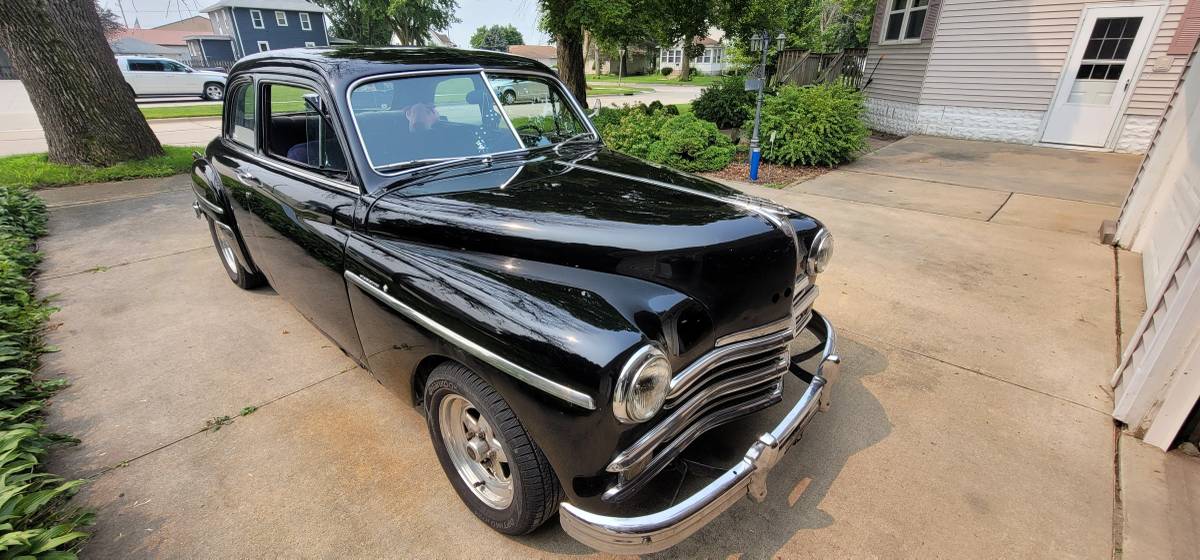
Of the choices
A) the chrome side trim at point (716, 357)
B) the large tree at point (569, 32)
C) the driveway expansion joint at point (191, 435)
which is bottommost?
the driveway expansion joint at point (191, 435)

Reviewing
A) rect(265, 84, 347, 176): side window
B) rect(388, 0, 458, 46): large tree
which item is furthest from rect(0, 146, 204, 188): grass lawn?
rect(388, 0, 458, 46): large tree

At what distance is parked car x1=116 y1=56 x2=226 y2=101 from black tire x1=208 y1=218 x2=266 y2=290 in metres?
20.4

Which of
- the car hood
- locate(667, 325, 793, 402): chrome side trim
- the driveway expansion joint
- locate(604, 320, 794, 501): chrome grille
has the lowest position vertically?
the driveway expansion joint

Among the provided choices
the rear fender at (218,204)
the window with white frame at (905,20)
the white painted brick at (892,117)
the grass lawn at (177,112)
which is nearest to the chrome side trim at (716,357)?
the rear fender at (218,204)

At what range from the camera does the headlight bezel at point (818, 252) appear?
8.20 ft

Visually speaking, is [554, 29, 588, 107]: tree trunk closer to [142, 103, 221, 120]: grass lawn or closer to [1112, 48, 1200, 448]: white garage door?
[1112, 48, 1200, 448]: white garage door

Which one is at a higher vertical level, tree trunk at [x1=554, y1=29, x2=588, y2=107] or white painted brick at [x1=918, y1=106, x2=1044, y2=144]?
tree trunk at [x1=554, y1=29, x2=588, y2=107]

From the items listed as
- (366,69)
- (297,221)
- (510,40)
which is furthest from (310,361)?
(510,40)

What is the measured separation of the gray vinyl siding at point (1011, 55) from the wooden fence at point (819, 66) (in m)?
2.85

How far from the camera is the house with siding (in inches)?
346

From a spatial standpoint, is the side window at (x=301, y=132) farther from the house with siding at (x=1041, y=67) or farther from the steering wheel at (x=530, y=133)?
the house with siding at (x=1041, y=67)

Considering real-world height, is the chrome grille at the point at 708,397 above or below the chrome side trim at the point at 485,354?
below

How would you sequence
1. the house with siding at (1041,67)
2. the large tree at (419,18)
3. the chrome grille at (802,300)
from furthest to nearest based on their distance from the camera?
the large tree at (419,18), the house with siding at (1041,67), the chrome grille at (802,300)

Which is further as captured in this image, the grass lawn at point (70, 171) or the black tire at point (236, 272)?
the grass lawn at point (70, 171)
